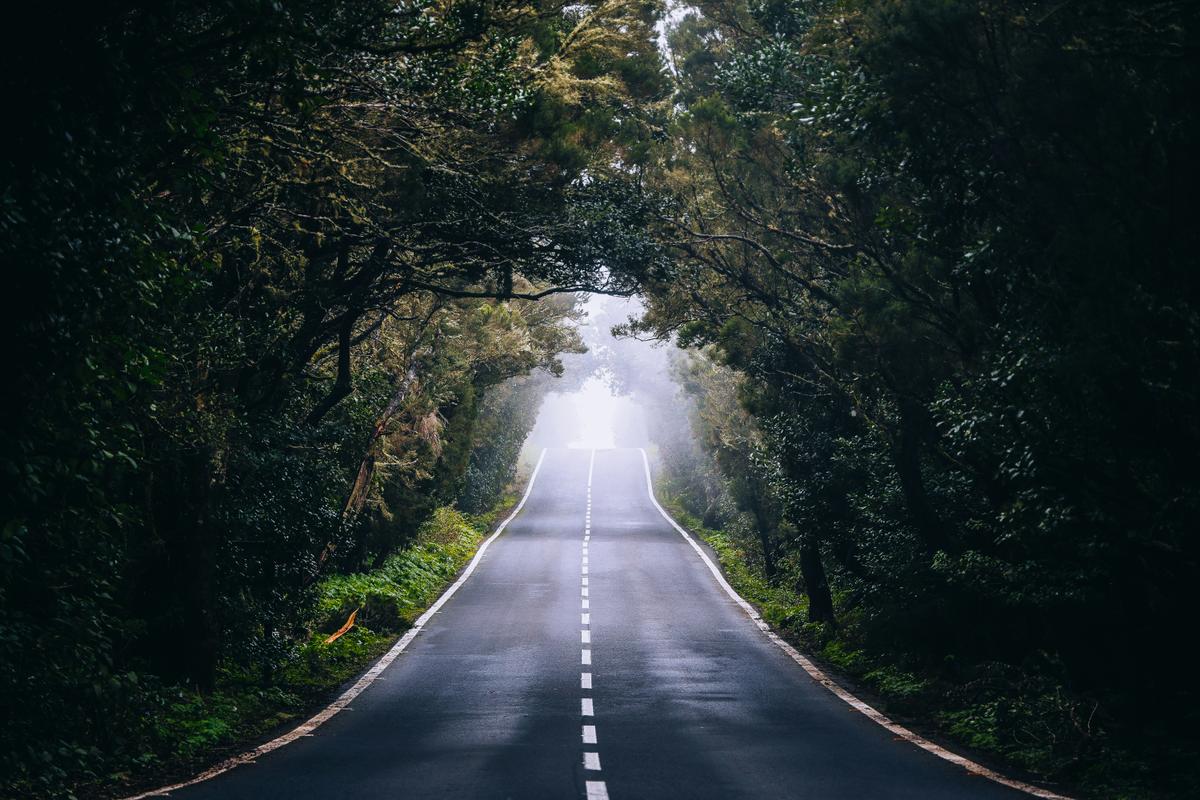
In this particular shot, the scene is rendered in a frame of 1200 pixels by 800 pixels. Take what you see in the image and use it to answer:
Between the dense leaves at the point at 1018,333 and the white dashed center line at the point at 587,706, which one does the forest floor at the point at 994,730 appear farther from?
the white dashed center line at the point at 587,706

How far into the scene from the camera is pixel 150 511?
533 inches

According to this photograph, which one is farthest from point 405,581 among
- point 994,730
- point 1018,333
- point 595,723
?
point 1018,333

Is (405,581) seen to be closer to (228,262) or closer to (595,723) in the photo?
(228,262)

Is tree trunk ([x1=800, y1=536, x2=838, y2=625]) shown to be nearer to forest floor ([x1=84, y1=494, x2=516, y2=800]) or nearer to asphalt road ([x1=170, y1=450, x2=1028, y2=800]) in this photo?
asphalt road ([x1=170, y1=450, x2=1028, y2=800])

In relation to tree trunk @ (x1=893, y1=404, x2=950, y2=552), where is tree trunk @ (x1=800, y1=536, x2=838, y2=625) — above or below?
below

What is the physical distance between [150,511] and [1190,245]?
11217 mm

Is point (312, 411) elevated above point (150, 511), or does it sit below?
above

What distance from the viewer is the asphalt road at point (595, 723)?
31.0ft

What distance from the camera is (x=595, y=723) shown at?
42.1 feet

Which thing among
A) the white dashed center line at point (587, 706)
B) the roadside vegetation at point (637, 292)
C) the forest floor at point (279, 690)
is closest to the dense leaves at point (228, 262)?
the roadside vegetation at point (637, 292)

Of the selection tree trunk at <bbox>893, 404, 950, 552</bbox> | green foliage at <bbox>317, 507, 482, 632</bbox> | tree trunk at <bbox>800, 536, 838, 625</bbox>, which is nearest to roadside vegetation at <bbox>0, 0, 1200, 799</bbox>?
tree trunk at <bbox>893, 404, 950, 552</bbox>

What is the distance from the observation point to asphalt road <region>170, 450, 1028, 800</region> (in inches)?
372

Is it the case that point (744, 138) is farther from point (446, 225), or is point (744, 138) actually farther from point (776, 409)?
point (446, 225)

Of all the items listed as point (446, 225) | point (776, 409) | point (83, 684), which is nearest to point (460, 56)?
point (446, 225)
